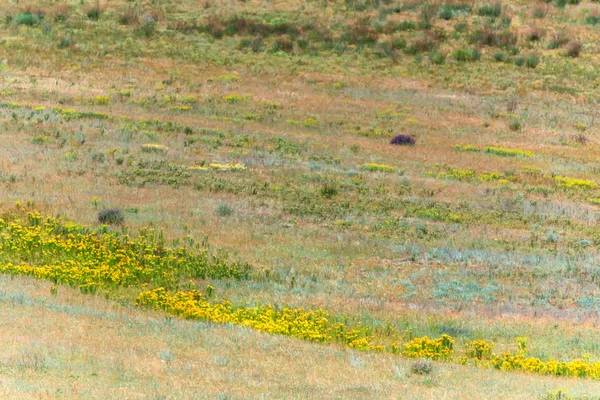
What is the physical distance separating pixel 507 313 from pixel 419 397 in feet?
20.7

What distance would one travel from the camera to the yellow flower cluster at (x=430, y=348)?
13000 millimetres

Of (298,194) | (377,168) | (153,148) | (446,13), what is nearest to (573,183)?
(377,168)

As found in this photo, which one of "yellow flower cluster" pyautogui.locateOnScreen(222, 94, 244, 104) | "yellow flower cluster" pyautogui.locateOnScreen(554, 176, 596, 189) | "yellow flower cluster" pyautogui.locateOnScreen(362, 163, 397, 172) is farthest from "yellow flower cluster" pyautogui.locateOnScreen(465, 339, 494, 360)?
"yellow flower cluster" pyautogui.locateOnScreen(222, 94, 244, 104)

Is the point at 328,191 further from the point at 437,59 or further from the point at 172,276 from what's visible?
the point at 437,59

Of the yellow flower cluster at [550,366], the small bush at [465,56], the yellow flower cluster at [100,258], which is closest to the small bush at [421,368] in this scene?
the yellow flower cluster at [550,366]

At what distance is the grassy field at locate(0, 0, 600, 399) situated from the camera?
39.4ft

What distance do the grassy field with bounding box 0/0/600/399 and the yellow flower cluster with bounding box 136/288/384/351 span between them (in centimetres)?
5

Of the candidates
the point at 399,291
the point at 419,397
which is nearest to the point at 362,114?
the point at 399,291

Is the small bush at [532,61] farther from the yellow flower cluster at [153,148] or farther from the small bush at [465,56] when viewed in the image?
the yellow flower cluster at [153,148]

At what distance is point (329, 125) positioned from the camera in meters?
32.7

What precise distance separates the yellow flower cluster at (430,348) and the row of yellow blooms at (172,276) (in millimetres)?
14

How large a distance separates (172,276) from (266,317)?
3.48 metres

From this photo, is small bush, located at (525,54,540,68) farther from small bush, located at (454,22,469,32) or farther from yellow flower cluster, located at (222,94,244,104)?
yellow flower cluster, located at (222,94,244,104)

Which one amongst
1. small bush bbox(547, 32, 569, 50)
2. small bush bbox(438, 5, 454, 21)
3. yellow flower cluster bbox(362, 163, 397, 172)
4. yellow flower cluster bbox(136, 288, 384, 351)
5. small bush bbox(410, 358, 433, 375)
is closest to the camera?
small bush bbox(410, 358, 433, 375)
